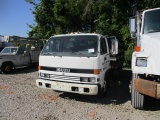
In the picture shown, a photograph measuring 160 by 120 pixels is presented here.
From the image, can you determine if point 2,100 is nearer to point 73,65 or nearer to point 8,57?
point 73,65

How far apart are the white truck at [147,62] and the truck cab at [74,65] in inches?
45.5

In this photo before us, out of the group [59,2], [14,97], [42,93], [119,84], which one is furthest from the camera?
[59,2]

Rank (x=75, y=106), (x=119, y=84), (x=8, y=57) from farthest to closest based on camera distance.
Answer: (x=8, y=57), (x=119, y=84), (x=75, y=106)

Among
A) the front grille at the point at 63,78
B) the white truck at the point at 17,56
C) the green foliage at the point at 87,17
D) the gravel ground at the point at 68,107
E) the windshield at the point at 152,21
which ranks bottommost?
the gravel ground at the point at 68,107

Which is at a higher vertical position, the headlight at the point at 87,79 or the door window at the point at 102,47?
the door window at the point at 102,47

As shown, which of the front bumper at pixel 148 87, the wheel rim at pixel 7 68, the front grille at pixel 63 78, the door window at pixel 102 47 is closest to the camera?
the front bumper at pixel 148 87

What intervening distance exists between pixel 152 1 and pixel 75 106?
1050 centimetres

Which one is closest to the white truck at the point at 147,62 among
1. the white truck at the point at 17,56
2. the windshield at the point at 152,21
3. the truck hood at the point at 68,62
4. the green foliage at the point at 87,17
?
the windshield at the point at 152,21

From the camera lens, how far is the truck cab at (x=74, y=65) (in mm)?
5754

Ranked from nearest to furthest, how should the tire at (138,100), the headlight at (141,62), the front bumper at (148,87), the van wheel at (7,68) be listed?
1. the front bumper at (148,87)
2. the headlight at (141,62)
3. the tire at (138,100)
4. the van wheel at (7,68)

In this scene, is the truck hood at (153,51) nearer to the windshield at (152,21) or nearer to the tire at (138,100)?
the windshield at (152,21)

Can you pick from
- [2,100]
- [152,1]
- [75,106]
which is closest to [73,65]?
[75,106]

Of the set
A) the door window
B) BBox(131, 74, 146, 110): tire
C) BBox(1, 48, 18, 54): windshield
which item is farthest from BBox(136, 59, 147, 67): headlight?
BBox(1, 48, 18, 54): windshield

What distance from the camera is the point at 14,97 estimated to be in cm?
657
